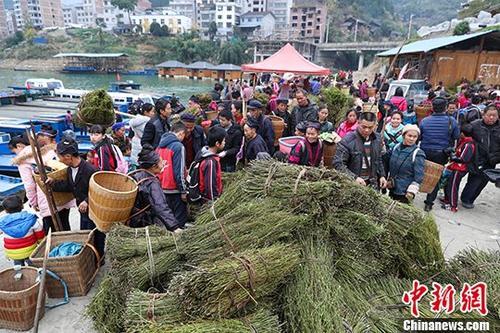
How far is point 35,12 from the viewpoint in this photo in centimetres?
9062

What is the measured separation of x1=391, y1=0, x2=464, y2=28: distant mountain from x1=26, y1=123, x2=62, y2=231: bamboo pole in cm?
11493

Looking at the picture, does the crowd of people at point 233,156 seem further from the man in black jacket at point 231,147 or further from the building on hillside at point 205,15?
the building on hillside at point 205,15

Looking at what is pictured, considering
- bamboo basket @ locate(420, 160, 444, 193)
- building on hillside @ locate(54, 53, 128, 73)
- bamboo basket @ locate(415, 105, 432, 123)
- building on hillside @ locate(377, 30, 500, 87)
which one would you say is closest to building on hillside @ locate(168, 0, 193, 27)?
building on hillside @ locate(54, 53, 128, 73)

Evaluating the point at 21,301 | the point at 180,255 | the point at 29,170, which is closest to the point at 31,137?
the point at 29,170

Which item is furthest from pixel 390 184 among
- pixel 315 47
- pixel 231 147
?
pixel 315 47

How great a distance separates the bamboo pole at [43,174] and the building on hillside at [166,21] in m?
84.3

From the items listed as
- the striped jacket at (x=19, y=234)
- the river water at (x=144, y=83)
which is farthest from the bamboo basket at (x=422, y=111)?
the river water at (x=144, y=83)

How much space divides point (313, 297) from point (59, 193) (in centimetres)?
298

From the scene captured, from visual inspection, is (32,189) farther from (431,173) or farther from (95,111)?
(431,173)

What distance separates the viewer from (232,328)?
75.8 inches

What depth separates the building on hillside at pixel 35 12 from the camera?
89.9 meters

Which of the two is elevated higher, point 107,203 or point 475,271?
point 107,203

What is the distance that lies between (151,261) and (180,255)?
0.23 metres

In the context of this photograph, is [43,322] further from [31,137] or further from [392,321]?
[392,321]
